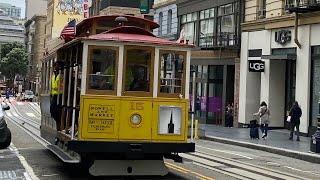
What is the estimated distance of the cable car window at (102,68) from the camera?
391 inches

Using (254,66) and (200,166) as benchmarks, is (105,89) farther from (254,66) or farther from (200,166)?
(254,66)

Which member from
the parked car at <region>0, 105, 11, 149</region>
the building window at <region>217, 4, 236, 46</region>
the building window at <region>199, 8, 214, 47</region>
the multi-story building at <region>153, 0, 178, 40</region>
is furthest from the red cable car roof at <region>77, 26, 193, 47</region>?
the multi-story building at <region>153, 0, 178, 40</region>

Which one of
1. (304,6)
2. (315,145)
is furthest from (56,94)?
(304,6)

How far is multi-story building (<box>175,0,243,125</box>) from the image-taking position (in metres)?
32.5

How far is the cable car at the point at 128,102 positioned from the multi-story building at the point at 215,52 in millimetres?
21915

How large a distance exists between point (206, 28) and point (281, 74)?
8.11 metres

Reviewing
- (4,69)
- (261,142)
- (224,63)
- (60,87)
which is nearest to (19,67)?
(4,69)

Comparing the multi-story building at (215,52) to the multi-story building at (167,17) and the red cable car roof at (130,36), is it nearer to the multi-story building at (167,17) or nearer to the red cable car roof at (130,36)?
the multi-story building at (167,17)

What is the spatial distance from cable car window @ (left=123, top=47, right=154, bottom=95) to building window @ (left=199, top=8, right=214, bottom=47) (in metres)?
24.5

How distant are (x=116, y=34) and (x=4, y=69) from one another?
99.9 m

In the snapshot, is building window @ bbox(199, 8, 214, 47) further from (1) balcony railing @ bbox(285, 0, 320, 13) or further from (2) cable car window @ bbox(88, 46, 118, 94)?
(2) cable car window @ bbox(88, 46, 118, 94)

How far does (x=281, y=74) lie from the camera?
29.4 m

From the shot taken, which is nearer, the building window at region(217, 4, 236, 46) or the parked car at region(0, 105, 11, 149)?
the parked car at region(0, 105, 11, 149)

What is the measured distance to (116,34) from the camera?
34.1ft
